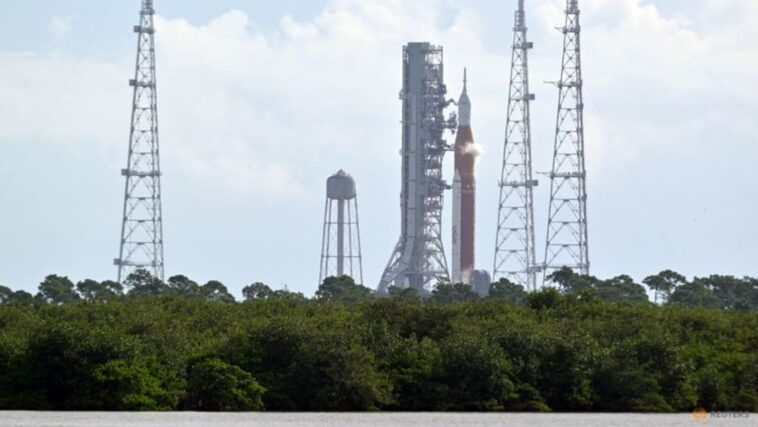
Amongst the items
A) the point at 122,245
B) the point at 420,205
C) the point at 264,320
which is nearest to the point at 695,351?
the point at 264,320

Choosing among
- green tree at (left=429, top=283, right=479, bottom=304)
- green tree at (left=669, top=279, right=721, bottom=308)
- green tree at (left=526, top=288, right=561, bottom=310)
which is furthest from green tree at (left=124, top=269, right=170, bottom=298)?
green tree at (left=526, top=288, right=561, bottom=310)

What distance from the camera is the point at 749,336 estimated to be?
140ft

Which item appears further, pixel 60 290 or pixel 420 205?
pixel 420 205

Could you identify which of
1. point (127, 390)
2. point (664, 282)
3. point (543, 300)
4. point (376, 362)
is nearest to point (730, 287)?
point (664, 282)

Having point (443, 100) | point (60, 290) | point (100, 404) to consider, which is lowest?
point (100, 404)

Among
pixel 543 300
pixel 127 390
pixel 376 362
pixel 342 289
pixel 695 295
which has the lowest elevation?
pixel 127 390

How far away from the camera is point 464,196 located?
496 ft

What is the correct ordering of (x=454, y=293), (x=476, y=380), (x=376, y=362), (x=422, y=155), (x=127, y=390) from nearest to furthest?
1. (x=127, y=390)
2. (x=476, y=380)
3. (x=376, y=362)
4. (x=454, y=293)
5. (x=422, y=155)

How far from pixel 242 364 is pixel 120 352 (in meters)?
2.72

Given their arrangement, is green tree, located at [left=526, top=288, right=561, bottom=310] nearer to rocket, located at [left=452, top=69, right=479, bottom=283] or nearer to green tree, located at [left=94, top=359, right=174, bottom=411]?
green tree, located at [left=94, top=359, right=174, bottom=411]

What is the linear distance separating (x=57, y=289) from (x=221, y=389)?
228 ft

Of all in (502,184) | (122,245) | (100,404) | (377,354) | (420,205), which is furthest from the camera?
(420,205)

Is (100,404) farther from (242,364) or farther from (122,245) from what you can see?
(122,245)

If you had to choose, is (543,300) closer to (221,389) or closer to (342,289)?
(221,389)
